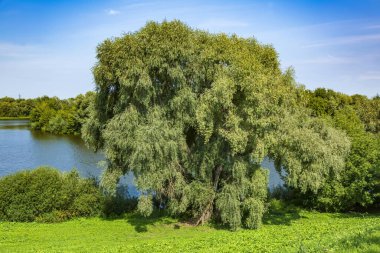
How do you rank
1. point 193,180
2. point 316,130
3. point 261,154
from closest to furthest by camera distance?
point 261,154, point 193,180, point 316,130

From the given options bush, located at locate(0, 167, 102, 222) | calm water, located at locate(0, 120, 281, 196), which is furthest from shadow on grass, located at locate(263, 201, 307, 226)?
bush, located at locate(0, 167, 102, 222)

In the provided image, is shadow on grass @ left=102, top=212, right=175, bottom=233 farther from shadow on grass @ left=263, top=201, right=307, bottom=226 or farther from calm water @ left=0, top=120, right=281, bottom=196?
shadow on grass @ left=263, top=201, right=307, bottom=226

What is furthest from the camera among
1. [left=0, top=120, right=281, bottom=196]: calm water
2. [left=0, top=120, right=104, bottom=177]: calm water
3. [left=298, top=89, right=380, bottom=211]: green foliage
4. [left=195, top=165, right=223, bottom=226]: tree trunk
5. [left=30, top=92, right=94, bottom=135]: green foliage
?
[left=30, top=92, right=94, bottom=135]: green foliage

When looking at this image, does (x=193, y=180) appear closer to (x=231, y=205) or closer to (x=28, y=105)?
(x=231, y=205)

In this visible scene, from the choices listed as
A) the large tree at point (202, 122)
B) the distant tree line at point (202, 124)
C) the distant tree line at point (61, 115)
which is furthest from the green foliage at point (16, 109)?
the large tree at point (202, 122)

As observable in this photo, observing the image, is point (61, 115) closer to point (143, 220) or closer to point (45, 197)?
point (45, 197)

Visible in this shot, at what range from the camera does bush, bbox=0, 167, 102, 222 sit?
93.1 feet

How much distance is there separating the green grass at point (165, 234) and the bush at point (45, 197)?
1.04 metres

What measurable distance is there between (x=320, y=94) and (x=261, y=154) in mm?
53035

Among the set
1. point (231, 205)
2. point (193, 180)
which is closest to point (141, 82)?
point (193, 180)

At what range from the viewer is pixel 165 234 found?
25.1 metres

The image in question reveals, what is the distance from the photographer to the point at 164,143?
24.3m

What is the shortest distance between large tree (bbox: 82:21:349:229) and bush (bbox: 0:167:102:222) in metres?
4.85

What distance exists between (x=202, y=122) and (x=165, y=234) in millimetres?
7995
